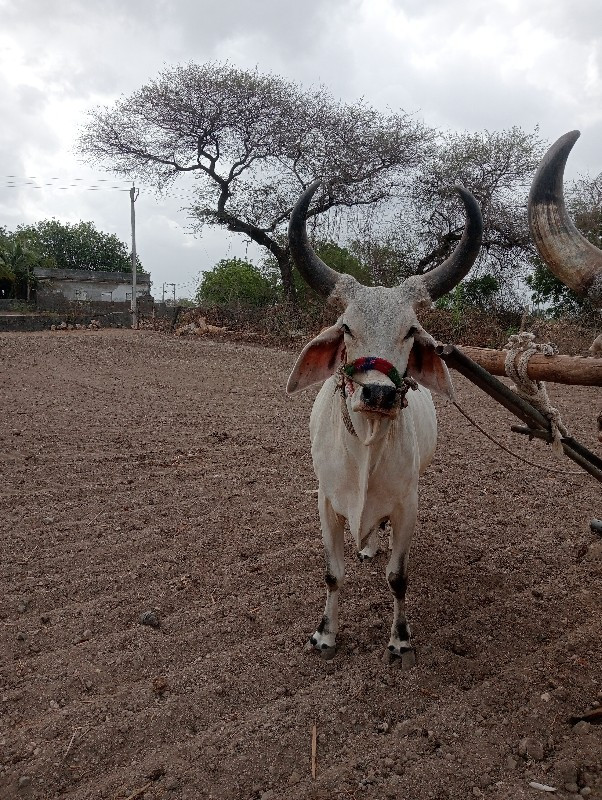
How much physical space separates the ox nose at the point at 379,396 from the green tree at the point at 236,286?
17.2 meters

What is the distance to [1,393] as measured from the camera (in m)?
8.43

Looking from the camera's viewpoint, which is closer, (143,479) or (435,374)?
(435,374)

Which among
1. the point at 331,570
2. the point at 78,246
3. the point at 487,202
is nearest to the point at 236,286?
the point at 487,202

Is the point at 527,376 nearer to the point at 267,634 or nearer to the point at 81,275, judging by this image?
the point at 267,634

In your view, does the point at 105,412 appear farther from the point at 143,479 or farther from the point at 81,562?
the point at 81,562

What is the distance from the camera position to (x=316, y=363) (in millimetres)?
2959

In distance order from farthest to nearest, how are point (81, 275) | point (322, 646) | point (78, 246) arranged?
point (78, 246) → point (81, 275) → point (322, 646)

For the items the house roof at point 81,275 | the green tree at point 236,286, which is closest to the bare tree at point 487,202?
the green tree at point 236,286

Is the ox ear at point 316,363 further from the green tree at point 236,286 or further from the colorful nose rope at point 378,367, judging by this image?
the green tree at point 236,286

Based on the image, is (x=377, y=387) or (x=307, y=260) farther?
(x=307, y=260)

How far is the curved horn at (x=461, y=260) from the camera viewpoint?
2.77 meters

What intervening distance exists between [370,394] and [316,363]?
64 cm

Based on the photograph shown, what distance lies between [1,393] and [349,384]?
718 cm

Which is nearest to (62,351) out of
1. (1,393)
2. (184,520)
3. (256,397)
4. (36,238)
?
(1,393)
